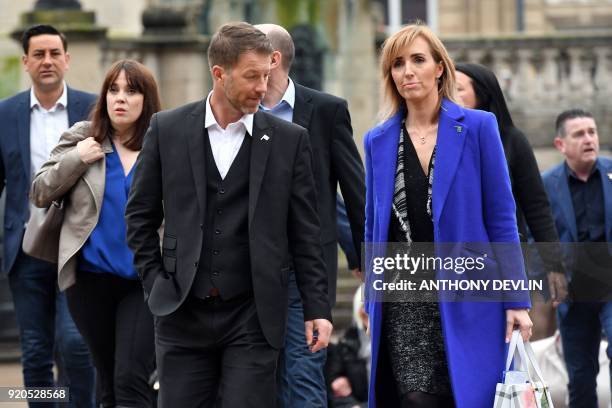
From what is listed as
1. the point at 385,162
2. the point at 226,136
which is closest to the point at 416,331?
the point at 385,162

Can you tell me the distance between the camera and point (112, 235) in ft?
26.6

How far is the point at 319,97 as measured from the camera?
8047 millimetres

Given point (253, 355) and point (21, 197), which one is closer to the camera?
point (253, 355)

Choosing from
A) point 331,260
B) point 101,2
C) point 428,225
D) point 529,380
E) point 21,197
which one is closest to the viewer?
point 529,380

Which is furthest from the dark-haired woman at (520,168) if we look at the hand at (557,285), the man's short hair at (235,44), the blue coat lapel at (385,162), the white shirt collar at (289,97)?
A: the man's short hair at (235,44)

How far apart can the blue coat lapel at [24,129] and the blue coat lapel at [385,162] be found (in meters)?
2.95

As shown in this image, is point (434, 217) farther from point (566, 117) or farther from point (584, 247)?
point (566, 117)

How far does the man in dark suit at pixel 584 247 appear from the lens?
9250 millimetres

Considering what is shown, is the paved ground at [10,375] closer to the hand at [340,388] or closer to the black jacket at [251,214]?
the hand at [340,388]

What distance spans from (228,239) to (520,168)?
2.43 metres

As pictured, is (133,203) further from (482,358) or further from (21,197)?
(21,197)

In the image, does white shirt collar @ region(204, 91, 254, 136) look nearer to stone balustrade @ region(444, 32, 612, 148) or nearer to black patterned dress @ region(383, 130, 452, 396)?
black patterned dress @ region(383, 130, 452, 396)

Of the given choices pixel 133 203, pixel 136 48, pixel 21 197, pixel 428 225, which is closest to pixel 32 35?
pixel 21 197

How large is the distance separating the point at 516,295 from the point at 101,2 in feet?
57.3
